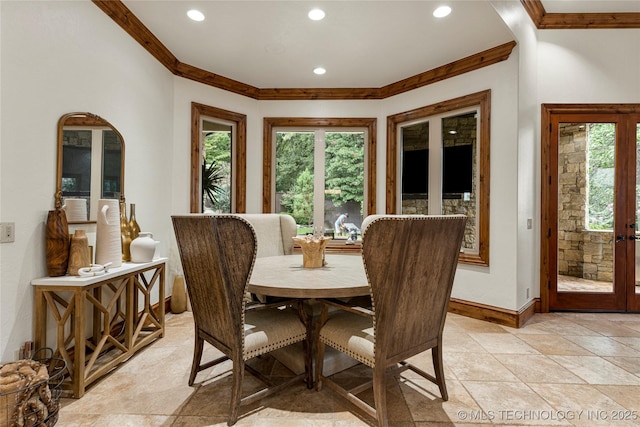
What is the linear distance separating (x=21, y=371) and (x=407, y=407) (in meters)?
1.98

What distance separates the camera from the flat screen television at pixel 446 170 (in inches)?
142

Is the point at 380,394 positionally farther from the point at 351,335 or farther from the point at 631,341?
the point at 631,341

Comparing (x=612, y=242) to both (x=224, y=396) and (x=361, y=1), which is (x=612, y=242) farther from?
(x=224, y=396)

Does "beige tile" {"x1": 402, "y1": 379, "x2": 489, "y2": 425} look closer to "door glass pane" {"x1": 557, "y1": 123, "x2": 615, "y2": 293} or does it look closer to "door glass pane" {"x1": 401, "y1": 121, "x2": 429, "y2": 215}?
"door glass pane" {"x1": 401, "y1": 121, "x2": 429, "y2": 215}

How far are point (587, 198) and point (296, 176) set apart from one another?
346 centimetres

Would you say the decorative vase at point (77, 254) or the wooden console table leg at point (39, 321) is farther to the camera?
the decorative vase at point (77, 254)

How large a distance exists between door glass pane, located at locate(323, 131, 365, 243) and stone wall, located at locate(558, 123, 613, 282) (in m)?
2.30

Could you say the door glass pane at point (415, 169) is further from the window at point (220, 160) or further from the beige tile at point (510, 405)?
the beige tile at point (510, 405)

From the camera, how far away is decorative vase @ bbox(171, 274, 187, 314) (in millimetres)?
3357

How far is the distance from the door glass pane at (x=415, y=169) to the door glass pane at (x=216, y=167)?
2.34 metres

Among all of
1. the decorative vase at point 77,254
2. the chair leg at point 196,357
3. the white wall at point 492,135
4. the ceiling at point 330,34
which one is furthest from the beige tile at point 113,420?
the ceiling at point 330,34

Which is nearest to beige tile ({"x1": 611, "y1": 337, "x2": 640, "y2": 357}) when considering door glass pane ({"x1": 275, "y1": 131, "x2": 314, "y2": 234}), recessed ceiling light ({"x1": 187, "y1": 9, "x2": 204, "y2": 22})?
door glass pane ({"x1": 275, "y1": 131, "x2": 314, "y2": 234})

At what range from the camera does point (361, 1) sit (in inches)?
97.3

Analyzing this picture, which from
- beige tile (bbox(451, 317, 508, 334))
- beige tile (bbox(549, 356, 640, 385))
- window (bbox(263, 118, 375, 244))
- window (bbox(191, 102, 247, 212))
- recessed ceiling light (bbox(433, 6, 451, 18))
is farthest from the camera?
window (bbox(263, 118, 375, 244))
